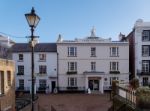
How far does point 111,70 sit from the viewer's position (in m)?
49.1

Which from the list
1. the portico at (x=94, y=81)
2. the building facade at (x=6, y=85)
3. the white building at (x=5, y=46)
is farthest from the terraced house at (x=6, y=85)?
the portico at (x=94, y=81)

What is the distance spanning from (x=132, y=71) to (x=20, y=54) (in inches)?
763

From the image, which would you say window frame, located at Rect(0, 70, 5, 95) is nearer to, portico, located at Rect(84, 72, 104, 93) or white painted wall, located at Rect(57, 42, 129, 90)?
white painted wall, located at Rect(57, 42, 129, 90)

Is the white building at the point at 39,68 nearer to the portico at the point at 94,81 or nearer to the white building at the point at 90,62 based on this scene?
the white building at the point at 90,62

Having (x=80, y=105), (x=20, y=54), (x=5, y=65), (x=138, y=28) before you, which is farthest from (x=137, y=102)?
(x=20, y=54)

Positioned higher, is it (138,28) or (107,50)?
(138,28)

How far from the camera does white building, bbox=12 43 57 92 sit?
48844mm

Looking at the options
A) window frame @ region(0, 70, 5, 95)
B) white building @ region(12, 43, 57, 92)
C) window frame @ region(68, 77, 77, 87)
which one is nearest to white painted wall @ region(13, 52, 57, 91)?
white building @ region(12, 43, 57, 92)

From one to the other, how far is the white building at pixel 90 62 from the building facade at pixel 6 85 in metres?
24.3

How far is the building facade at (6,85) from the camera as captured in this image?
21.0 meters

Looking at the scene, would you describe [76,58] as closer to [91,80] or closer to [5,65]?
[91,80]

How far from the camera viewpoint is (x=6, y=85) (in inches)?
882

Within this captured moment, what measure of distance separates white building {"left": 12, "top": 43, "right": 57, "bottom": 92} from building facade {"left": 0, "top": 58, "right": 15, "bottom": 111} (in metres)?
23.9

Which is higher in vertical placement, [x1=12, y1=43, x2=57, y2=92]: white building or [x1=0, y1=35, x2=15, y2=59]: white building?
[x1=0, y1=35, x2=15, y2=59]: white building
